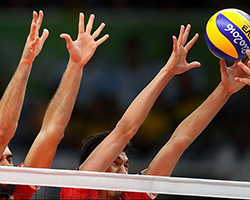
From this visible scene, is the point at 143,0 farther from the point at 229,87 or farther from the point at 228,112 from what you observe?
the point at 229,87

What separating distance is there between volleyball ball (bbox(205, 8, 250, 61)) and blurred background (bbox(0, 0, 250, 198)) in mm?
3780

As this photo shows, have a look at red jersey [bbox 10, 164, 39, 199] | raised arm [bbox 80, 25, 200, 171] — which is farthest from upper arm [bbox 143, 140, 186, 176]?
red jersey [bbox 10, 164, 39, 199]

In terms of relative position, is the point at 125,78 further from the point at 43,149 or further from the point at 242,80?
the point at 43,149

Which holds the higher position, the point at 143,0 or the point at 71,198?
the point at 143,0

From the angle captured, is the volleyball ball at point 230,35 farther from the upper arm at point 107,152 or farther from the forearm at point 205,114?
the upper arm at point 107,152

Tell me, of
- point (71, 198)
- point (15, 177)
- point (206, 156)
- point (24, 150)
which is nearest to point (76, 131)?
point (24, 150)

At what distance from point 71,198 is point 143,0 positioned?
5420 millimetres

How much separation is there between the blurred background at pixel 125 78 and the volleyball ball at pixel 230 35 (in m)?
3.78

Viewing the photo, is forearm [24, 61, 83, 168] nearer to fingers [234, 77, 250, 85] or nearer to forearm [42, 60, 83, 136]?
forearm [42, 60, 83, 136]

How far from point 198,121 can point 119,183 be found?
3.34 ft

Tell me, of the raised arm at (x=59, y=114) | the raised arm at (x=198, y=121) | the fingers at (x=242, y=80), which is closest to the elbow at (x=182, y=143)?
the raised arm at (x=198, y=121)

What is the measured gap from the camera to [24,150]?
8.50m

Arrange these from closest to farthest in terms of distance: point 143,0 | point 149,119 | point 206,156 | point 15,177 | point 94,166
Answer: point 15,177 < point 94,166 < point 206,156 < point 149,119 < point 143,0

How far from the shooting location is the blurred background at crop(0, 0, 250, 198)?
8562 millimetres
